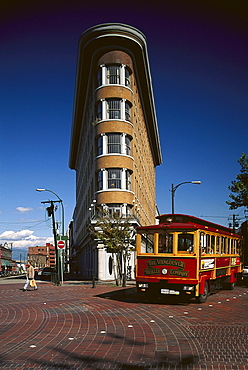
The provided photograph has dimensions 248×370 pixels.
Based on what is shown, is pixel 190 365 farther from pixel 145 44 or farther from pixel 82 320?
pixel 145 44

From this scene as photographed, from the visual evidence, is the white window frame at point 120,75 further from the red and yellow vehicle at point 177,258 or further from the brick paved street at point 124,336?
the brick paved street at point 124,336

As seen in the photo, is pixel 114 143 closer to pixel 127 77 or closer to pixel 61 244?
pixel 127 77

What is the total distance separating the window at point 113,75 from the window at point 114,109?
1849 mm

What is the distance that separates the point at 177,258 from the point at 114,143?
21.8 m

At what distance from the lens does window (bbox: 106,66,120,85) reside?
37125 millimetres

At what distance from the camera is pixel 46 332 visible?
9.87m

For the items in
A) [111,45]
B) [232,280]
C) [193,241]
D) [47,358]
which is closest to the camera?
[47,358]

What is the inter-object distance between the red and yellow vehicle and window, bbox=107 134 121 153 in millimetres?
19098

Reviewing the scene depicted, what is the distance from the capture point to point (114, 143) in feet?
117

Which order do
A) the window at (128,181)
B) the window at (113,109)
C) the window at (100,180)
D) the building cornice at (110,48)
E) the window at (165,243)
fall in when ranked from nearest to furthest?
the window at (165,243)
the window at (100,180)
the window at (128,181)
the window at (113,109)
the building cornice at (110,48)

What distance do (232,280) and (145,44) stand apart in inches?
1085

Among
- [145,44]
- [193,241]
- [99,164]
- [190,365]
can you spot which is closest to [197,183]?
[99,164]

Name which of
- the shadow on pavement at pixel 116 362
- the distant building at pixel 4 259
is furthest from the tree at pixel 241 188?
the distant building at pixel 4 259

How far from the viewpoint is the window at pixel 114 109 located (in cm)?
3625
